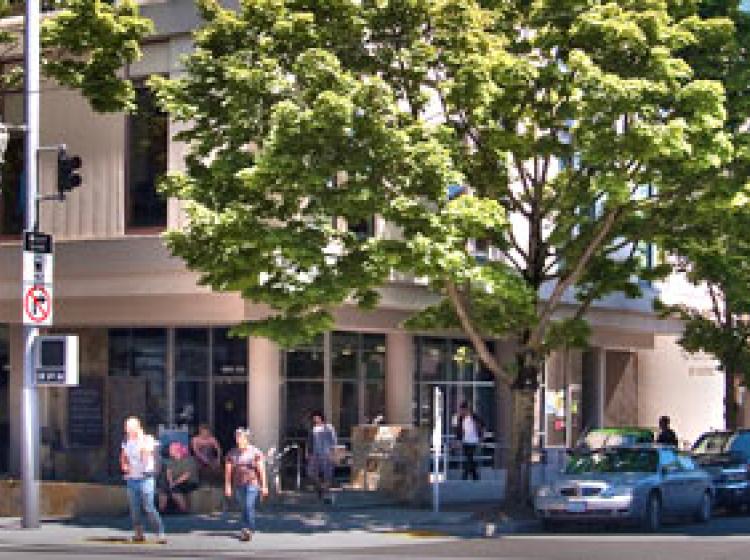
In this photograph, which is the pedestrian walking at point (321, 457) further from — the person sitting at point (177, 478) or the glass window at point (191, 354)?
the glass window at point (191, 354)

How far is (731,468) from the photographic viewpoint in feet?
89.4

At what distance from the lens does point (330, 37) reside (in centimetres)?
2198

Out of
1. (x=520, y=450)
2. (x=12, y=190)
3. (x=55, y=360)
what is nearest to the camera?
(x=55, y=360)

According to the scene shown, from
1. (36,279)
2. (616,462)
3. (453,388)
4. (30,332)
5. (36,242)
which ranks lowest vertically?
(616,462)

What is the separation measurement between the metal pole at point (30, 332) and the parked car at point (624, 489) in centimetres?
822

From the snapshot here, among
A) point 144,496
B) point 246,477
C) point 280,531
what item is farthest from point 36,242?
point 280,531

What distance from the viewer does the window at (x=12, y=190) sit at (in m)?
28.2

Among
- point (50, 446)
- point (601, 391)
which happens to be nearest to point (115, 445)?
point (50, 446)

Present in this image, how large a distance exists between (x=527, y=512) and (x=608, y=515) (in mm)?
2375

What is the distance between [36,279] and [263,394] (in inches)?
296

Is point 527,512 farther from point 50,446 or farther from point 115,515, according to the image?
point 50,446

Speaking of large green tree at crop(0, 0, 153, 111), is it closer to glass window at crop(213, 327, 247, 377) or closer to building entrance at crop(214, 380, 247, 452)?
glass window at crop(213, 327, 247, 377)

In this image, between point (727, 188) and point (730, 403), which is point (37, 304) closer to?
point (727, 188)

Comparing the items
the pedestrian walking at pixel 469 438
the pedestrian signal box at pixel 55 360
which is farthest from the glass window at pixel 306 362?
the pedestrian signal box at pixel 55 360
